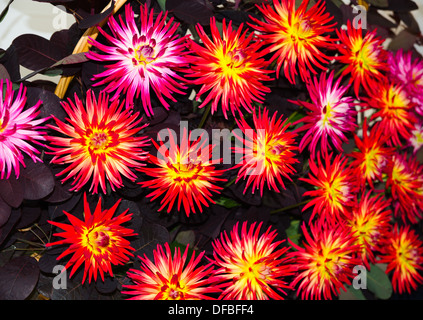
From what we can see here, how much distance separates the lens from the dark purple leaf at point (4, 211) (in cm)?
40

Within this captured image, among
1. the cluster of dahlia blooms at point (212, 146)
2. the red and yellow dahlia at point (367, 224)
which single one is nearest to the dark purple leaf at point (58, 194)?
the cluster of dahlia blooms at point (212, 146)

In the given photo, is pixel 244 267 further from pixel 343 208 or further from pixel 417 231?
pixel 417 231

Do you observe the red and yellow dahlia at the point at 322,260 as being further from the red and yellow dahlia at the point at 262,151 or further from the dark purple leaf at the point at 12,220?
the dark purple leaf at the point at 12,220

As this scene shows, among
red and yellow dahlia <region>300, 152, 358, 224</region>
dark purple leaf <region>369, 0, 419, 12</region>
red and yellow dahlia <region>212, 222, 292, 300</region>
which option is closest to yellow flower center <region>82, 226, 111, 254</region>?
red and yellow dahlia <region>212, 222, 292, 300</region>

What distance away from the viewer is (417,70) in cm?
63

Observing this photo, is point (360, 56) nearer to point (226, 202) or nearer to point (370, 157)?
point (370, 157)

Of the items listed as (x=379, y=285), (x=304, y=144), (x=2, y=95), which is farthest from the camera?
(x=379, y=285)

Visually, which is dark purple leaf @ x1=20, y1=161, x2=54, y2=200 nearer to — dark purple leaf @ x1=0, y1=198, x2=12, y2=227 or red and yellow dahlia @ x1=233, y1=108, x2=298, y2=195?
dark purple leaf @ x1=0, y1=198, x2=12, y2=227

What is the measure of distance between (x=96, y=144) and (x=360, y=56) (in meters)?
0.34

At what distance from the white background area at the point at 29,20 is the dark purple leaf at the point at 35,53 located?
0.13m

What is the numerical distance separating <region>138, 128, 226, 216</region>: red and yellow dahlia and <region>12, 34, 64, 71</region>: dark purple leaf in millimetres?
141

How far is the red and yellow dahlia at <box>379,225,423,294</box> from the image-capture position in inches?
24.9
